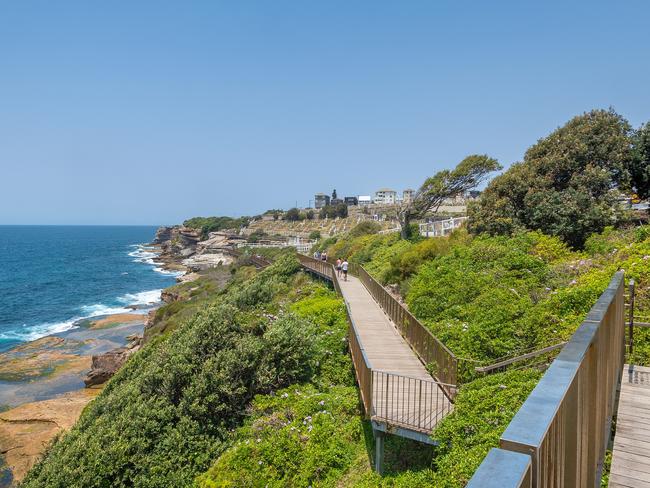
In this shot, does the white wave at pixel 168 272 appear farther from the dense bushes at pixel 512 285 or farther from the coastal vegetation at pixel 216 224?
the dense bushes at pixel 512 285

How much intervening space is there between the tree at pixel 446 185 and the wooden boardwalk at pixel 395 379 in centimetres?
1603

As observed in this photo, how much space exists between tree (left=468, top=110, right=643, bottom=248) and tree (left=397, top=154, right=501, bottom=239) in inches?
396

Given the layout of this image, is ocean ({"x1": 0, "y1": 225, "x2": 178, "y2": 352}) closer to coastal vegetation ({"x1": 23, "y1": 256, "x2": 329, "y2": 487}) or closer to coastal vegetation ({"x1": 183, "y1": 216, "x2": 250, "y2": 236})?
coastal vegetation ({"x1": 183, "y1": 216, "x2": 250, "y2": 236})

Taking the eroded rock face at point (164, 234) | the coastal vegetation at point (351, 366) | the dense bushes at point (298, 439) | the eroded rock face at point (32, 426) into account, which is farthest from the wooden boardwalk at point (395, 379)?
the eroded rock face at point (164, 234)

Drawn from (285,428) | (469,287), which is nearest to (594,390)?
(285,428)

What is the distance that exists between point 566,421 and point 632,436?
3.06 m

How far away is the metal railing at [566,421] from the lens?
1.44 m

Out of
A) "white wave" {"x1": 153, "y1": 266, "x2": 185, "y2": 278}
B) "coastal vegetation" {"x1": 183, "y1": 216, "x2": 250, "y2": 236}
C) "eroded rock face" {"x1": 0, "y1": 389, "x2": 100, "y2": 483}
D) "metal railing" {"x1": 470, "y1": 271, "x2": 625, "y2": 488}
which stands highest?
"coastal vegetation" {"x1": 183, "y1": 216, "x2": 250, "y2": 236}

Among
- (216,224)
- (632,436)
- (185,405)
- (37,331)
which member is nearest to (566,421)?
(632,436)

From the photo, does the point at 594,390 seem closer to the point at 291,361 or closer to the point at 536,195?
the point at 291,361

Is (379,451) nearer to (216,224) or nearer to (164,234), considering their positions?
(216,224)

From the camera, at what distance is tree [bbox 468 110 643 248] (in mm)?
16922

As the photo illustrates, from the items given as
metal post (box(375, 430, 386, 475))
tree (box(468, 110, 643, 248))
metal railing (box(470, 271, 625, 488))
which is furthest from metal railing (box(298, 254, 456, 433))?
tree (box(468, 110, 643, 248))

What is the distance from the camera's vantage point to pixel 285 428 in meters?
10.5
